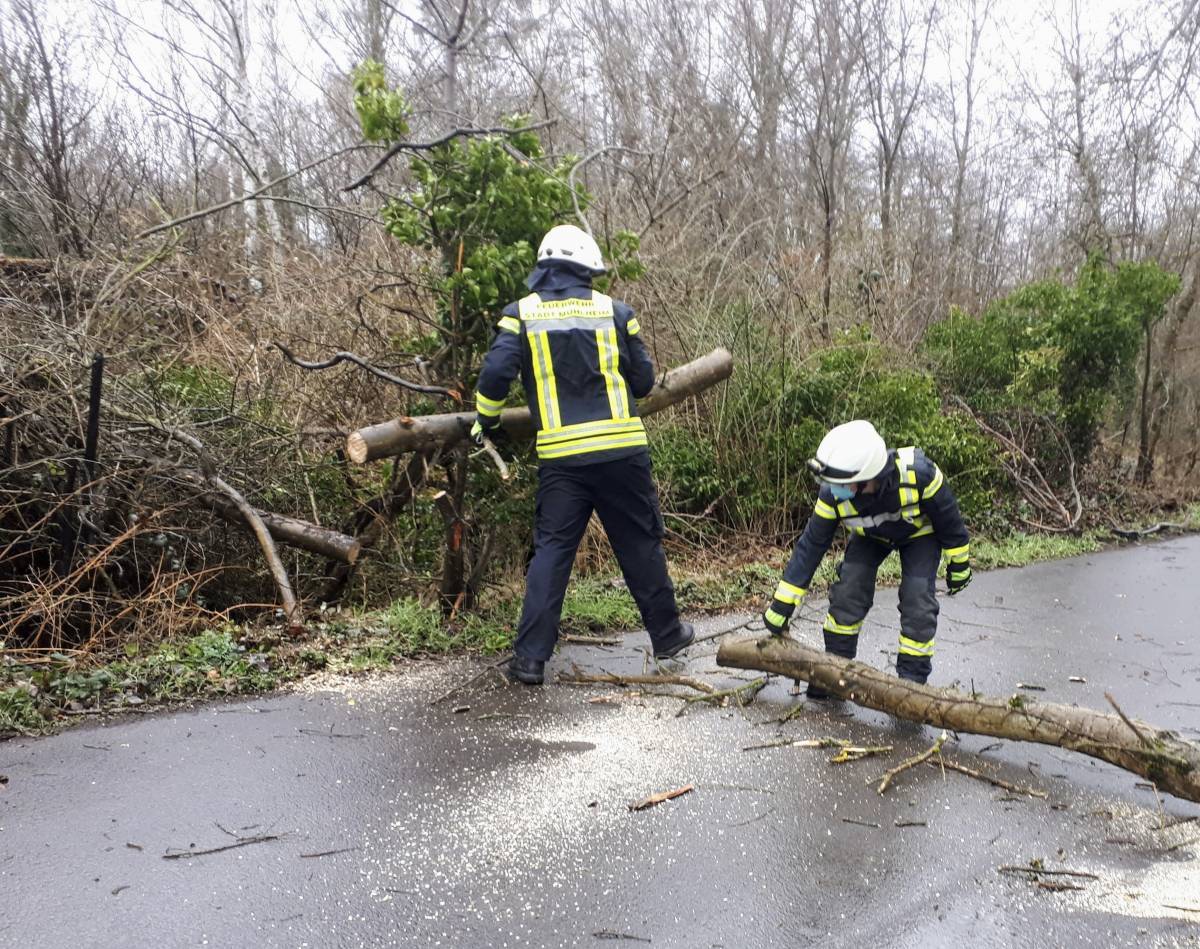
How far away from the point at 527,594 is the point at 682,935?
225cm

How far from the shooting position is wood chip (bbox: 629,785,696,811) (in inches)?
129

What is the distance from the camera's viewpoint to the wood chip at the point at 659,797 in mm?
3270

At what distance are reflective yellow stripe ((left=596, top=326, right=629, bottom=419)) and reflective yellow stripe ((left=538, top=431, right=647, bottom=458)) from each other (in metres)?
0.13

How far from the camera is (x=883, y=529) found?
14.8 feet

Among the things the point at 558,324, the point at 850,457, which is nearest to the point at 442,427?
the point at 558,324

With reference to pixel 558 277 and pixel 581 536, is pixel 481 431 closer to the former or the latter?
pixel 581 536

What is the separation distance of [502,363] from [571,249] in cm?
71

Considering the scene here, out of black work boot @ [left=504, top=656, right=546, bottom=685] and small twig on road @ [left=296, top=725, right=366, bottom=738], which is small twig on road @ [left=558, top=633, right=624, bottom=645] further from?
small twig on road @ [left=296, top=725, right=366, bottom=738]

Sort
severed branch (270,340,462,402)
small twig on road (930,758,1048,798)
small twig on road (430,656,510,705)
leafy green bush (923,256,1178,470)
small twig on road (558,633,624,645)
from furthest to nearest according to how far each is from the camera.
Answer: leafy green bush (923,256,1178,470) → small twig on road (558,633,624,645) → severed branch (270,340,462,402) → small twig on road (430,656,510,705) → small twig on road (930,758,1048,798)

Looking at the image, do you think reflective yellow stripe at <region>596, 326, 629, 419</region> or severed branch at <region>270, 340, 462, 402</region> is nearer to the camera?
reflective yellow stripe at <region>596, 326, 629, 419</region>

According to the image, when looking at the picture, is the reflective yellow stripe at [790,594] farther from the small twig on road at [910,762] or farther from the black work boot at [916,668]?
the small twig on road at [910,762]

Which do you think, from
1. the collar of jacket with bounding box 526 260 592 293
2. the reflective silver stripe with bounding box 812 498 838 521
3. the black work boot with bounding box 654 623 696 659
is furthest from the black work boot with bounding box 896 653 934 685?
the collar of jacket with bounding box 526 260 592 293

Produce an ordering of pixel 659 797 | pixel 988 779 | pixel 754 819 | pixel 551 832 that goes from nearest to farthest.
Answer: pixel 551 832 < pixel 754 819 < pixel 659 797 < pixel 988 779

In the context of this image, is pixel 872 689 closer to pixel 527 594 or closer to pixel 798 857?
pixel 798 857
